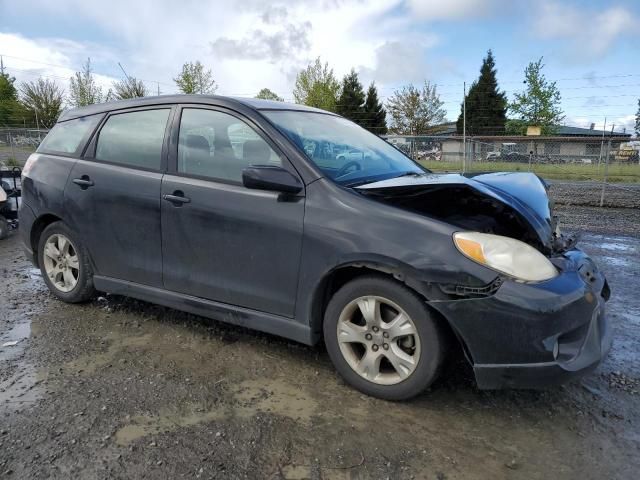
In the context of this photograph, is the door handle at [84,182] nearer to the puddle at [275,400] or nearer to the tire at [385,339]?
the puddle at [275,400]

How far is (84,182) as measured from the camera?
397 centimetres

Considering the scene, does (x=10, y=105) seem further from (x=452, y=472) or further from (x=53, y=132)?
(x=452, y=472)

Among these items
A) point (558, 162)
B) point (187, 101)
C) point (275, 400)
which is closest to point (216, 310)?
point (275, 400)

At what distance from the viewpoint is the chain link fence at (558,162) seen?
46.2 feet

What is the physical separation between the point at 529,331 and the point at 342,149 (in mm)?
1772

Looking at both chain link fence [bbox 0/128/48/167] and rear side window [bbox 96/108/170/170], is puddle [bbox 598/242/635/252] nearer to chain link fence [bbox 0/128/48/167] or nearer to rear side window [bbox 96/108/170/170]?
rear side window [bbox 96/108/170/170]

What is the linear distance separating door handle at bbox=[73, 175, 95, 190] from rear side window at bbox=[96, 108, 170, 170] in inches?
7.3

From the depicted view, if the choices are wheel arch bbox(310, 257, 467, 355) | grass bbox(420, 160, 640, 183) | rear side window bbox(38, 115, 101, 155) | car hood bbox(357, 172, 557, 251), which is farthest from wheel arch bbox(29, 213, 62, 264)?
grass bbox(420, 160, 640, 183)

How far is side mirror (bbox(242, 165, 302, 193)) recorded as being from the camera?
297cm

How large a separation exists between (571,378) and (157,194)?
2.82 m

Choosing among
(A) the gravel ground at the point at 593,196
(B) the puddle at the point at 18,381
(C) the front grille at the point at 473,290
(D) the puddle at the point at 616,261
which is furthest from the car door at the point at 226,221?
(A) the gravel ground at the point at 593,196

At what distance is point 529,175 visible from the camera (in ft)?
12.9

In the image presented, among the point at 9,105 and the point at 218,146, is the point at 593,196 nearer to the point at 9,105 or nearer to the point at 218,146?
the point at 218,146

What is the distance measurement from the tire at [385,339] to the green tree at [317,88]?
4304 centimetres
